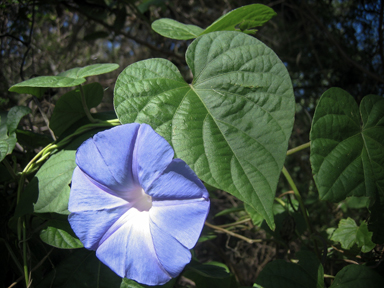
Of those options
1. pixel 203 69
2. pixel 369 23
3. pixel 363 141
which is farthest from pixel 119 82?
pixel 369 23

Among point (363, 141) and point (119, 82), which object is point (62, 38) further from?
point (363, 141)

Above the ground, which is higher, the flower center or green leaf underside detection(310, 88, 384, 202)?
green leaf underside detection(310, 88, 384, 202)

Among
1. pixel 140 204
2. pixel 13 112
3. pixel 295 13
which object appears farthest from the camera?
pixel 295 13

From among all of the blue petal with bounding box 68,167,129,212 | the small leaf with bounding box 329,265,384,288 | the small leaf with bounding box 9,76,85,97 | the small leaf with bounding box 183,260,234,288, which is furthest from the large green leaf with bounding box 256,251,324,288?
the small leaf with bounding box 9,76,85,97

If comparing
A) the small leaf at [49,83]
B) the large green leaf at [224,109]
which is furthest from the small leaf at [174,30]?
the small leaf at [49,83]

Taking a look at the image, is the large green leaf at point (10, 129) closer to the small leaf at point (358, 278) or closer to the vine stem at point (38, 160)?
the vine stem at point (38, 160)

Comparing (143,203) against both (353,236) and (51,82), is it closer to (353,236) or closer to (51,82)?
(51,82)

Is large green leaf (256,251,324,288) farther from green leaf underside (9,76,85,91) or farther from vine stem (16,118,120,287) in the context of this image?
green leaf underside (9,76,85,91)
